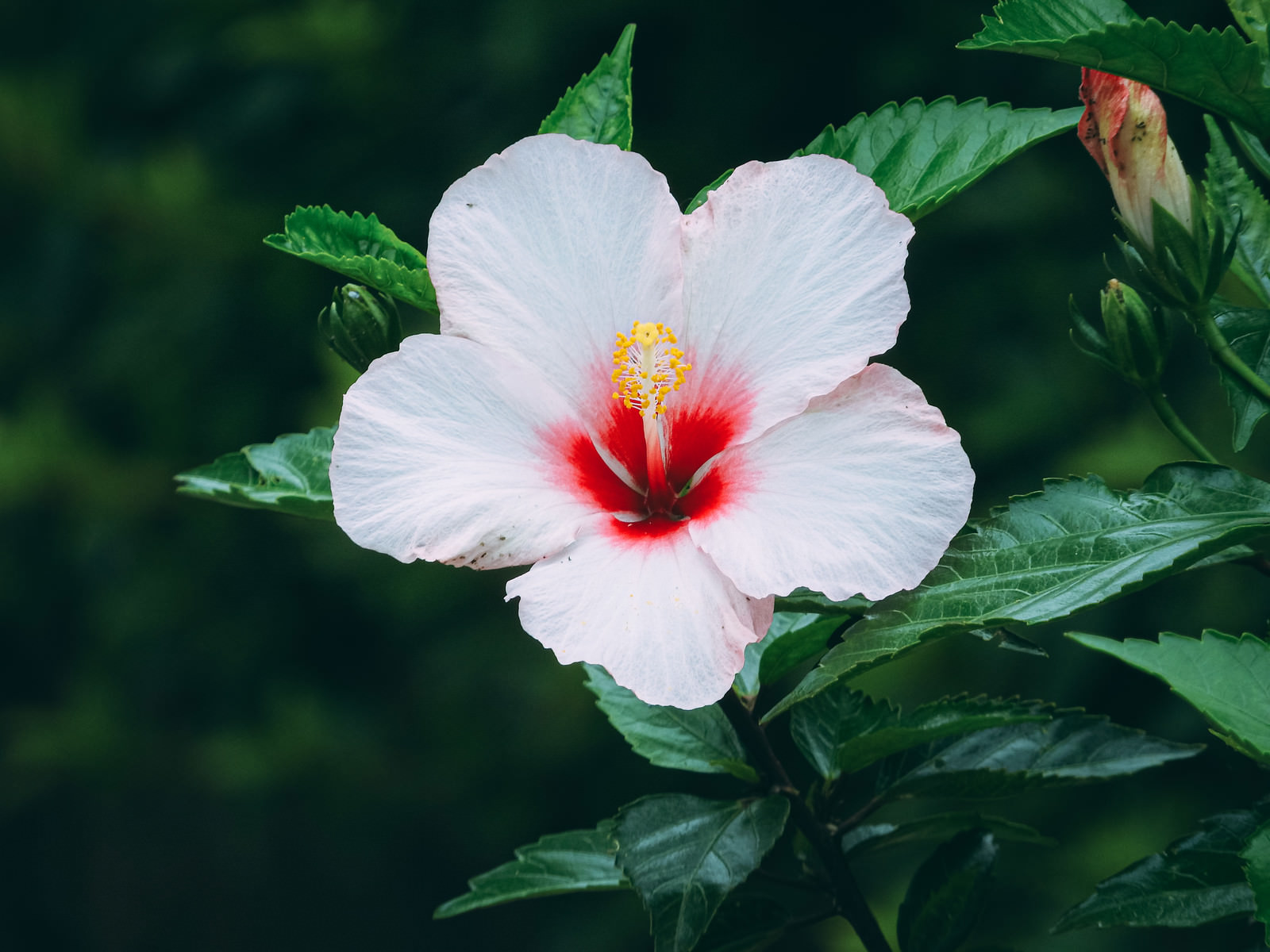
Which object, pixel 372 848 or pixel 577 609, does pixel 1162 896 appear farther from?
pixel 372 848

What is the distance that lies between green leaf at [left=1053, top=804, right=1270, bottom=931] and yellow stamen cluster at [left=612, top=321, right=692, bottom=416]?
53cm

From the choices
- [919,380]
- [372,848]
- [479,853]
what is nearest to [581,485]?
[919,380]

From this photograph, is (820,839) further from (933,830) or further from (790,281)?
(790,281)

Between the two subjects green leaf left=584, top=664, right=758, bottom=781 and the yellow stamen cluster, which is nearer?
the yellow stamen cluster

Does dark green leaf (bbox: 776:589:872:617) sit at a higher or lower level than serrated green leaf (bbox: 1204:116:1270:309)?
lower

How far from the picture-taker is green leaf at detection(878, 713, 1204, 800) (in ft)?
3.42

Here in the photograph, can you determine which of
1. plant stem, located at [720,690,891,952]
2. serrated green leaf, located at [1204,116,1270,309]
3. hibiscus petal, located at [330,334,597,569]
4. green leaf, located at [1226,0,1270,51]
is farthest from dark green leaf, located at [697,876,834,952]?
green leaf, located at [1226,0,1270,51]

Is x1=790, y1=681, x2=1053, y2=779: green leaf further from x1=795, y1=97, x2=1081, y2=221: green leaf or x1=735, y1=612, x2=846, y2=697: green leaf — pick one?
x1=795, y1=97, x2=1081, y2=221: green leaf

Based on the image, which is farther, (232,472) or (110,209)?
(110,209)

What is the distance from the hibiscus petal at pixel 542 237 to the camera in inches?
34.6

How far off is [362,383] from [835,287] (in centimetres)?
33

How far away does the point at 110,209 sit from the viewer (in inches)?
124

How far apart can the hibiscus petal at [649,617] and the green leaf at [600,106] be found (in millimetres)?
406

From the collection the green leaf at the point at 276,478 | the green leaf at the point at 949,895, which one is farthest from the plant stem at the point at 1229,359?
the green leaf at the point at 276,478
